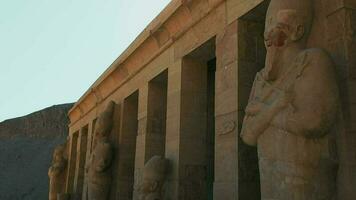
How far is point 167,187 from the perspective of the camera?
22.6ft

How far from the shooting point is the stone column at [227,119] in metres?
5.28

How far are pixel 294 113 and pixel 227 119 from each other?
6.43ft

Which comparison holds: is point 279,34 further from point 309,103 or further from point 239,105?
point 239,105

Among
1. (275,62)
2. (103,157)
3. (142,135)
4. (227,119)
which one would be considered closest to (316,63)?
(275,62)

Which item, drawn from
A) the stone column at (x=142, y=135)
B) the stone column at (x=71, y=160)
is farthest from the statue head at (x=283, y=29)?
the stone column at (x=71, y=160)

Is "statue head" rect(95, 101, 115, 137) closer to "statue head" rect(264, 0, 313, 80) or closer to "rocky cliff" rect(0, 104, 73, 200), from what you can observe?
"statue head" rect(264, 0, 313, 80)

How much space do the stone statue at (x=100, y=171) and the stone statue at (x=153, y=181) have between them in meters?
3.12

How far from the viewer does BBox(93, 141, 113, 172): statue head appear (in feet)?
31.6

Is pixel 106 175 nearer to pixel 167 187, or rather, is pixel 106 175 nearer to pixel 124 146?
pixel 124 146

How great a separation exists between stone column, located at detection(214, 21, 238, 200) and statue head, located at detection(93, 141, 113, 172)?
14.9 feet

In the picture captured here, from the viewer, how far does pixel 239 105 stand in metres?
5.36

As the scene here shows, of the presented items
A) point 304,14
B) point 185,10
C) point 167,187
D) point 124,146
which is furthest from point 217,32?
point 124,146

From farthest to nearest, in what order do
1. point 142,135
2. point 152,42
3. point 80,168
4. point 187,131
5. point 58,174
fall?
1. point 58,174
2. point 80,168
3. point 142,135
4. point 152,42
5. point 187,131

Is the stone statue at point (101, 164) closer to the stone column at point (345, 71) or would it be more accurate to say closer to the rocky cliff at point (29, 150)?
the stone column at point (345, 71)
